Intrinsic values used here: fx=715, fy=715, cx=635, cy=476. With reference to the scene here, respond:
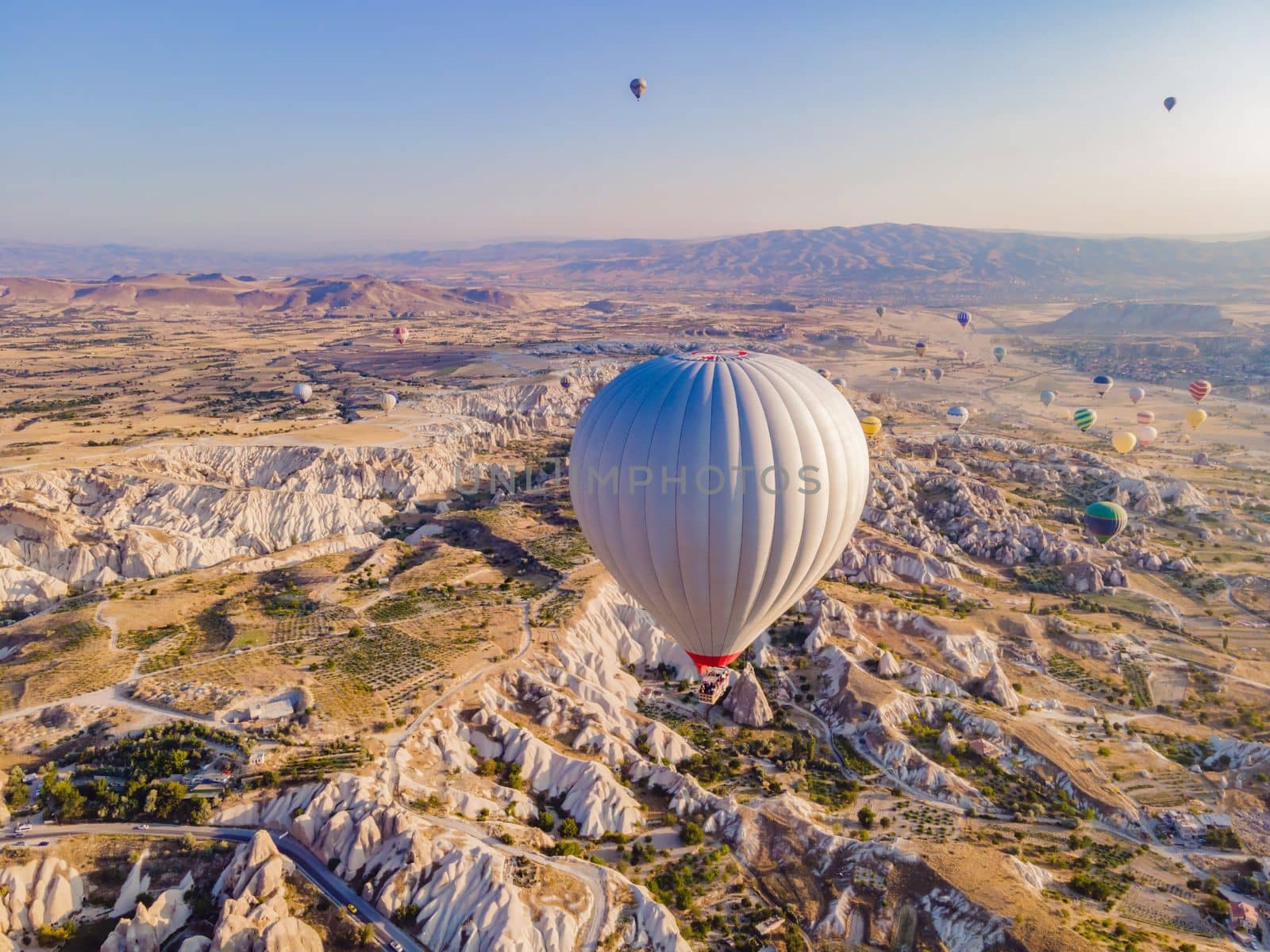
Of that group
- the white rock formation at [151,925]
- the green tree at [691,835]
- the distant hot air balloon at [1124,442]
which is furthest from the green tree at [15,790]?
the distant hot air balloon at [1124,442]

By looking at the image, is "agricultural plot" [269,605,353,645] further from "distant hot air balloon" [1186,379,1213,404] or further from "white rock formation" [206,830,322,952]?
"distant hot air balloon" [1186,379,1213,404]

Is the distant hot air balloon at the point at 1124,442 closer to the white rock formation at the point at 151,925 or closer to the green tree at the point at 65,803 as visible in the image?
the white rock formation at the point at 151,925

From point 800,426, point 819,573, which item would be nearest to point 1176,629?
point 819,573

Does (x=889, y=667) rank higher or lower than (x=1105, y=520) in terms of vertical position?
lower

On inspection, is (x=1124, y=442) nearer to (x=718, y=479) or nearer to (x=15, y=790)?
(x=718, y=479)

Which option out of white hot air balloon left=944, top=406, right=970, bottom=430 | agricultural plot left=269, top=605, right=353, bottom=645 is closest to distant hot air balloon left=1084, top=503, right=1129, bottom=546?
white hot air balloon left=944, top=406, right=970, bottom=430

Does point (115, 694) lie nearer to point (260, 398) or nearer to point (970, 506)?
point (970, 506)

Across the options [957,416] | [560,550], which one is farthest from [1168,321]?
[560,550]
